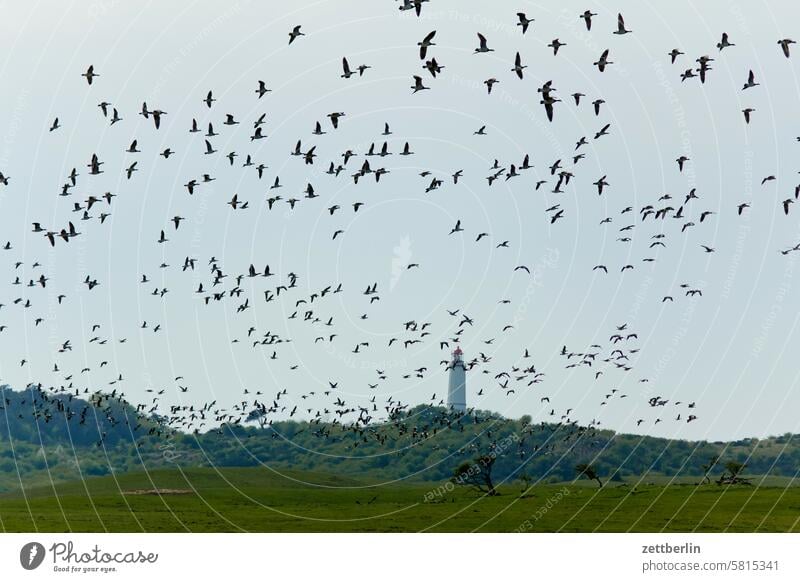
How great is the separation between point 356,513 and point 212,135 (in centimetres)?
5679

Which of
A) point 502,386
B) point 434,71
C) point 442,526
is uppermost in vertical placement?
point 434,71

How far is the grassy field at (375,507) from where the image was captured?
12888 cm

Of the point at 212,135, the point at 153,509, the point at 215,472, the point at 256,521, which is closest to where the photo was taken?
the point at 212,135

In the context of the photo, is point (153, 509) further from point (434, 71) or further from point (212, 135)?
point (434, 71)

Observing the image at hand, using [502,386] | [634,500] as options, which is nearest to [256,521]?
[502,386]

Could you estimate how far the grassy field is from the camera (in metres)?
129

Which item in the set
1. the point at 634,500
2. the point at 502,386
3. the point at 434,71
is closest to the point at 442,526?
the point at 502,386

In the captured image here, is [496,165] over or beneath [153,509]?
over

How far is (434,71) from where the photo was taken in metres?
79.3

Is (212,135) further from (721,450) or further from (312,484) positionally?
(721,450)

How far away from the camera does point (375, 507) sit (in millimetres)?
149250

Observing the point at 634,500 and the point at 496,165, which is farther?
the point at 634,500

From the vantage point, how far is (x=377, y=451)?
195250 mm

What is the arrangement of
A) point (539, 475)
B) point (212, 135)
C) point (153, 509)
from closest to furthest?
point (212, 135) → point (153, 509) → point (539, 475)
